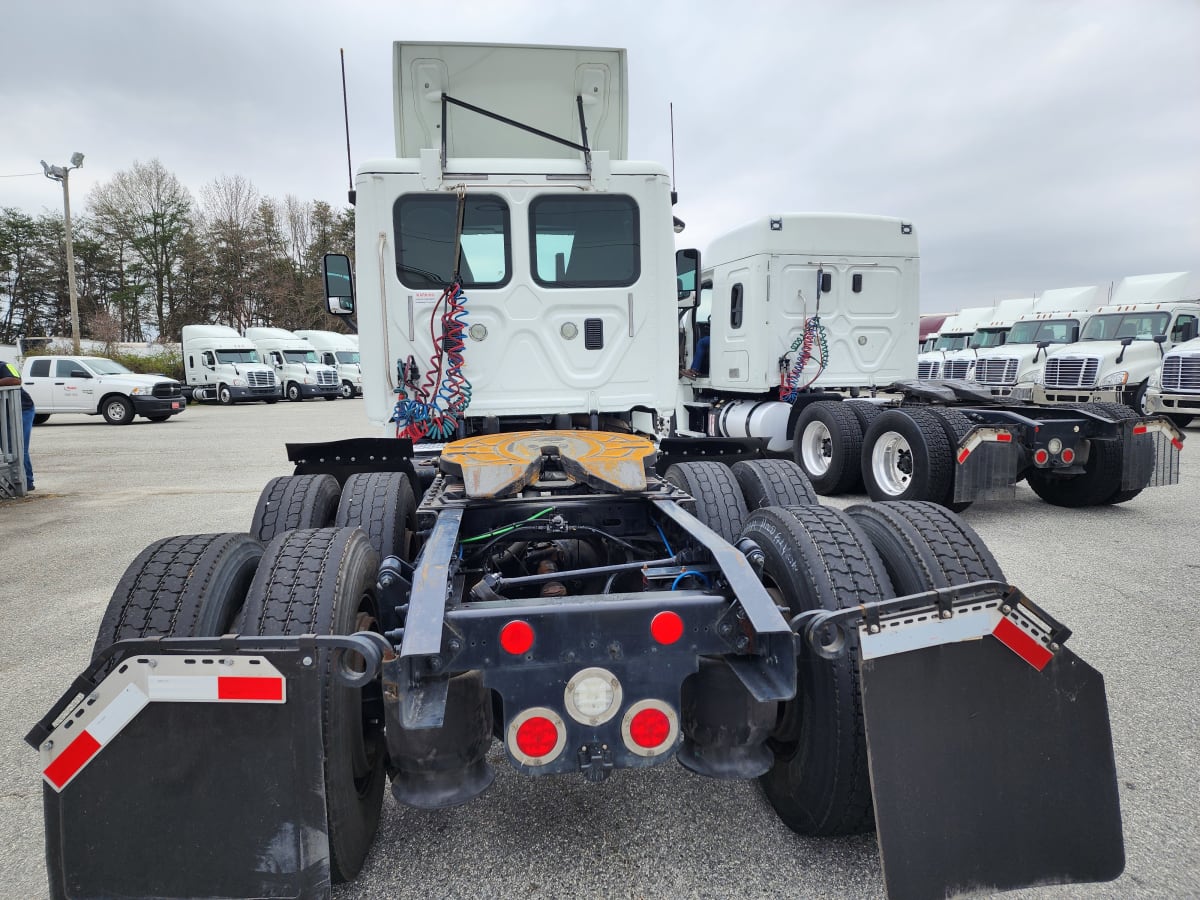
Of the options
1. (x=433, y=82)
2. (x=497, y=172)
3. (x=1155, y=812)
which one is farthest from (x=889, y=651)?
(x=433, y=82)

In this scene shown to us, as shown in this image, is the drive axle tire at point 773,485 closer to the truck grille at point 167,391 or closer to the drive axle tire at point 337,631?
the drive axle tire at point 337,631

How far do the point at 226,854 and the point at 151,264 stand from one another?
2055 inches

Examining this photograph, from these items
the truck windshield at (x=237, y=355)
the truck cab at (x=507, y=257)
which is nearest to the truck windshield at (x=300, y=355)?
the truck windshield at (x=237, y=355)

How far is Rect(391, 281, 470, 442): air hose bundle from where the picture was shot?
4.80 metres

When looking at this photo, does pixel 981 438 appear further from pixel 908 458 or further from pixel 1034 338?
pixel 1034 338

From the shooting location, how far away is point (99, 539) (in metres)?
6.45

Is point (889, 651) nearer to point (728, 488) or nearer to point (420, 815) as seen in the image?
point (420, 815)

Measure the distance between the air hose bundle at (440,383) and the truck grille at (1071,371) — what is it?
45.9 ft

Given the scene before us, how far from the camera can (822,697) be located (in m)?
2.00

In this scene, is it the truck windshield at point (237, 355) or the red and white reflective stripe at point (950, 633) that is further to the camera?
the truck windshield at point (237, 355)

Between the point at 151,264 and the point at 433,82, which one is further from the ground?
the point at 151,264

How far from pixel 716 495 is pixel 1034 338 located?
1640 cm

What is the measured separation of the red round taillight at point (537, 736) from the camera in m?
1.79

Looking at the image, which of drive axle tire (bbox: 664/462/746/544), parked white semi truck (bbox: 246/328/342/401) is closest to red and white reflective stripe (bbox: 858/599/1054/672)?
drive axle tire (bbox: 664/462/746/544)
